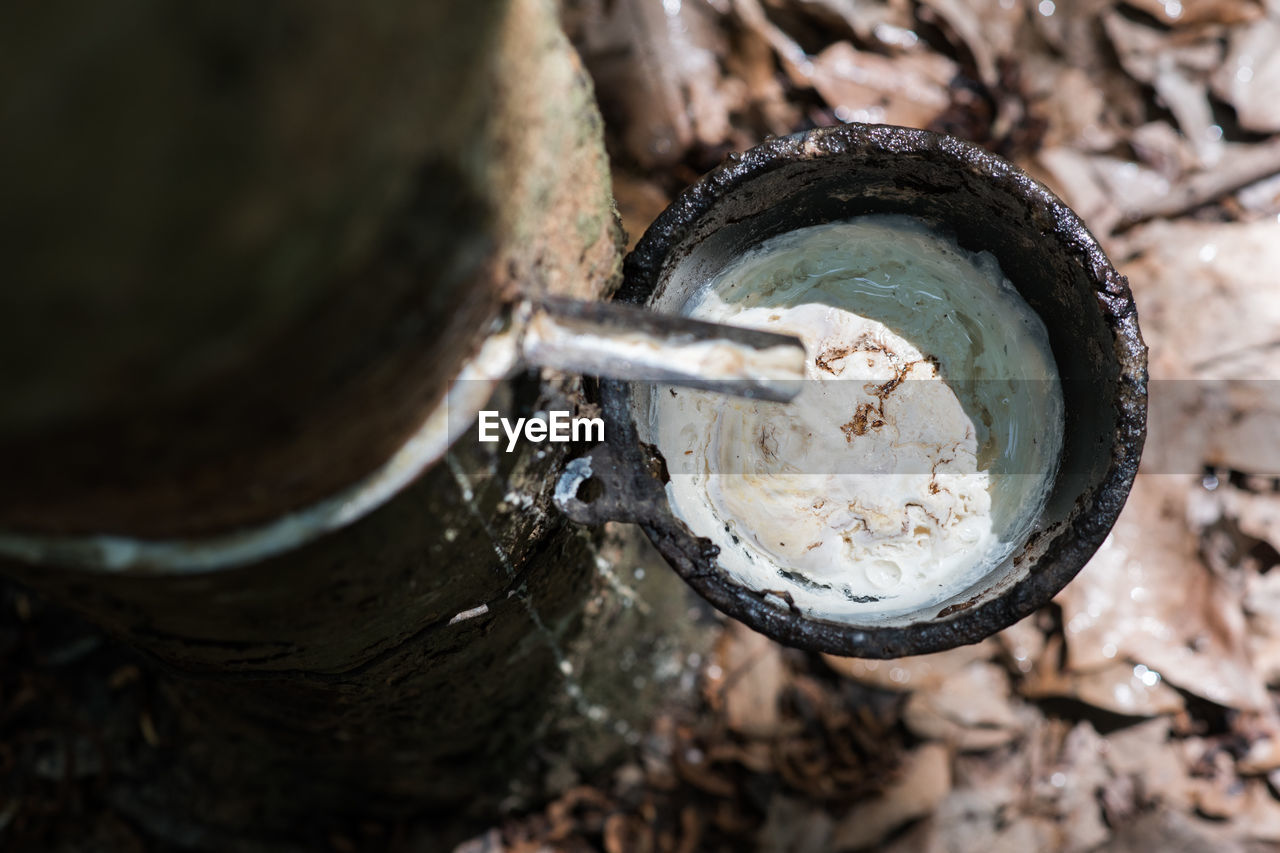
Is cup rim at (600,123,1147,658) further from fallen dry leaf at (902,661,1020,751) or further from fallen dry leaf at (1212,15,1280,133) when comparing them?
fallen dry leaf at (1212,15,1280,133)

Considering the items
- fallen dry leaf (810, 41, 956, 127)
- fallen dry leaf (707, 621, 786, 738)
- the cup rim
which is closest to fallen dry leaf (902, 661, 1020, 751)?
fallen dry leaf (707, 621, 786, 738)

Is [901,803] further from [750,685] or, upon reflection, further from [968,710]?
[750,685]

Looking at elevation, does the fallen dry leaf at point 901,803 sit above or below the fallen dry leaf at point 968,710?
below

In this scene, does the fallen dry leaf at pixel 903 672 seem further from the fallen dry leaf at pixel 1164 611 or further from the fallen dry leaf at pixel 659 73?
the fallen dry leaf at pixel 659 73

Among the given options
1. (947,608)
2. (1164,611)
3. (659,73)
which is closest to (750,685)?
(1164,611)

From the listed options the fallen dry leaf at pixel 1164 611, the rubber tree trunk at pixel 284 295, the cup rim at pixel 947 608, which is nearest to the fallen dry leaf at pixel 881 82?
the fallen dry leaf at pixel 1164 611

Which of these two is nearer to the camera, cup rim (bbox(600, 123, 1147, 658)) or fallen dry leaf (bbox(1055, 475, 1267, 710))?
cup rim (bbox(600, 123, 1147, 658))

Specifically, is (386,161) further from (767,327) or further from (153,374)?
(767,327)

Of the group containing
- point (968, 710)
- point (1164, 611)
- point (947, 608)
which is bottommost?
point (968, 710)
